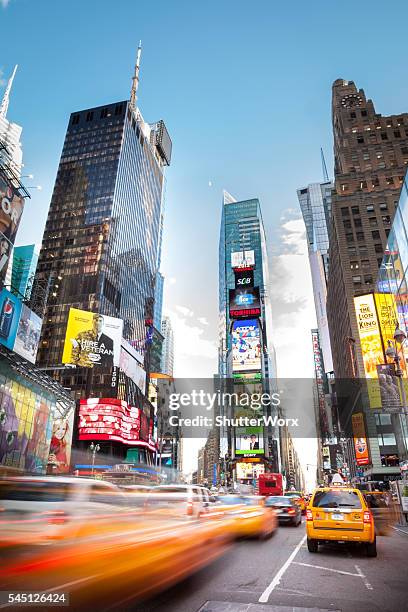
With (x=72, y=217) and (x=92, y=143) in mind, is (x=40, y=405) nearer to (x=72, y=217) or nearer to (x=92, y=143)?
(x=72, y=217)

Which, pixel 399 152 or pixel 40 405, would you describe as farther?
pixel 399 152

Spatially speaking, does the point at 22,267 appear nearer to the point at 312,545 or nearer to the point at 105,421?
the point at 105,421

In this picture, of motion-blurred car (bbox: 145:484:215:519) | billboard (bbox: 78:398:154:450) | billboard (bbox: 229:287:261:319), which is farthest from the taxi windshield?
billboard (bbox: 229:287:261:319)

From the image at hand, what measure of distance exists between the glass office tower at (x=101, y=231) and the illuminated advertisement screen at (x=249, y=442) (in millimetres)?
39232

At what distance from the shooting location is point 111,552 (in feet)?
16.7

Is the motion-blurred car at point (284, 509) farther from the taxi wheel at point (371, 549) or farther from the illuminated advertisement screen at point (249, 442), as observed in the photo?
the illuminated advertisement screen at point (249, 442)

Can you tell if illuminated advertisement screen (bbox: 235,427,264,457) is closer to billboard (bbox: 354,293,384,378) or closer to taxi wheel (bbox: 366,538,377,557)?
billboard (bbox: 354,293,384,378)

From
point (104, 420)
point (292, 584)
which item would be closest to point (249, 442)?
point (104, 420)

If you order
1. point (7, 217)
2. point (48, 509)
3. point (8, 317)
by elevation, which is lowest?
point (48, 509)

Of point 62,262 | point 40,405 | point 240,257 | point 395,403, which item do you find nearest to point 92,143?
point 62,262

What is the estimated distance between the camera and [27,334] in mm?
43656

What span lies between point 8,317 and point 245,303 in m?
74.9

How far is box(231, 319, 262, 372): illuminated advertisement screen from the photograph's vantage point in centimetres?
10219

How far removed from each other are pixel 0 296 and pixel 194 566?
35.7m
